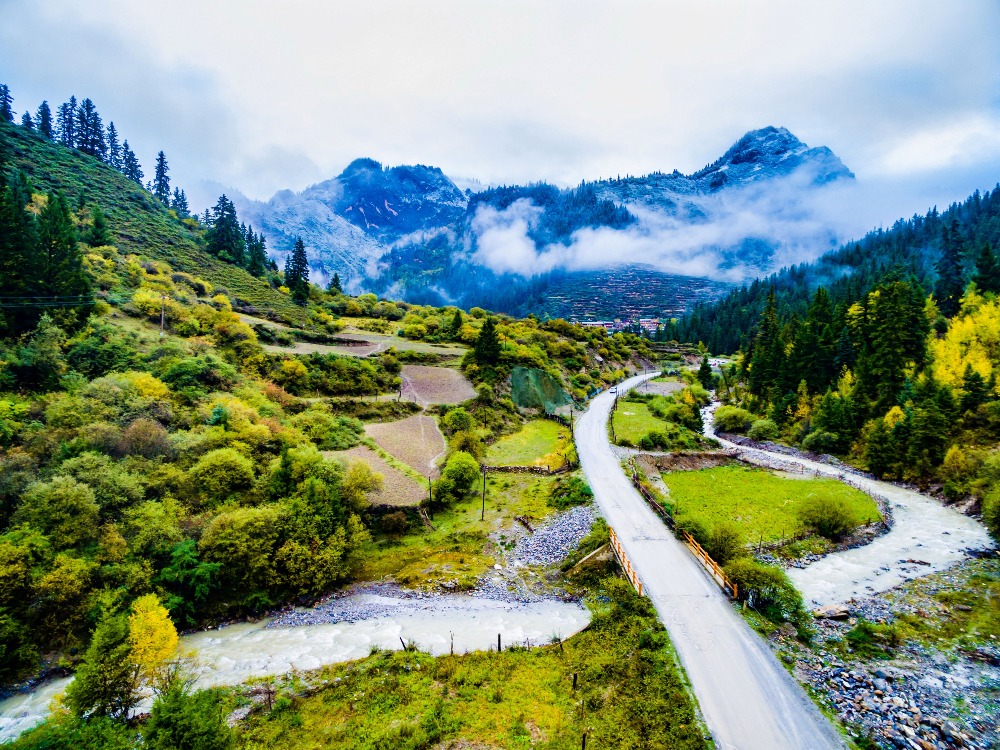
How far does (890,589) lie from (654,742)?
18231 millimetres

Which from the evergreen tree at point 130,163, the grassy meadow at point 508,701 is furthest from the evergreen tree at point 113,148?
the grassy meadow at point 508,701

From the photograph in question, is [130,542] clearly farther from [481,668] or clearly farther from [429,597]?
[481,668]

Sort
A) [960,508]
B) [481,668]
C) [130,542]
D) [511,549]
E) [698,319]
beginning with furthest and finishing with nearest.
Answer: [698,319]
[960,508]
[511,549]
[130,542]
[481,668]

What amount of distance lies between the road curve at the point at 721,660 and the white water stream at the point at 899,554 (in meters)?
6.20

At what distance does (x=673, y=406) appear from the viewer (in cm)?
6191

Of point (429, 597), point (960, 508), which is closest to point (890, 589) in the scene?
point (960, 508)

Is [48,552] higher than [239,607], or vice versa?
[48,552]

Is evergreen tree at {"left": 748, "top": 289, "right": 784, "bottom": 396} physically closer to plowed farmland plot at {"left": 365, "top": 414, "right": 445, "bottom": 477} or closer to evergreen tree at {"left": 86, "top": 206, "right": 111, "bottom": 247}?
plowed farmland plot at {"left": 365, "top": 414, "right": 445, "bottom": 477}

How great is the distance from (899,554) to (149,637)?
3793cm

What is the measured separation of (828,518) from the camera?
28.1 m

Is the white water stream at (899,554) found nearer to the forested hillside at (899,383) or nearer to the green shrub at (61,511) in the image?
the forested hillside at (899,383)

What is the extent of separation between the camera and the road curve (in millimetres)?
12734

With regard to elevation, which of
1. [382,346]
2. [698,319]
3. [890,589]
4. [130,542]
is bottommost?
[890,589]

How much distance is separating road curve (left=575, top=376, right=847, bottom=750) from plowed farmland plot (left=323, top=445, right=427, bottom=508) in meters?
14.2
